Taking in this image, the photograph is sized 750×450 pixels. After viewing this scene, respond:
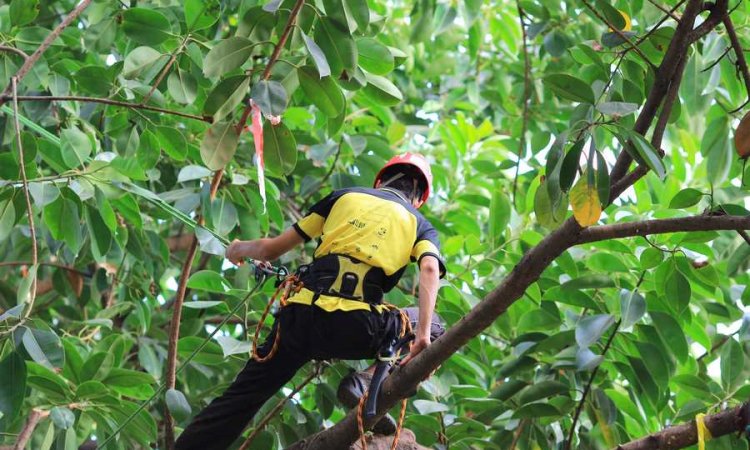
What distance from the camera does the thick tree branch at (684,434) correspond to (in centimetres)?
362

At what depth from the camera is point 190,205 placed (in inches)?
183

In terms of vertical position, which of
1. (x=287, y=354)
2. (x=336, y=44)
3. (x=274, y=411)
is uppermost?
(x=336, y=44)

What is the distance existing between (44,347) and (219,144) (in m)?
0.83

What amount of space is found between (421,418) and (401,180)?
88 centimetres

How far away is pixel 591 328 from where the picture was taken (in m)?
4.06

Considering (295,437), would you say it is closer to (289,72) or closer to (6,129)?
(289,72)

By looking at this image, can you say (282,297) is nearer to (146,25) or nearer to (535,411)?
(535,411)

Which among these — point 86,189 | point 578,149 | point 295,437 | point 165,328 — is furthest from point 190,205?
point 578,149

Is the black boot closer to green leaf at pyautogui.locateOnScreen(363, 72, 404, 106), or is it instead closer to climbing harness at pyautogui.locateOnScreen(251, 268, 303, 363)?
climbing harness at pyautogui.locateOnScreen(251, 268, 303, 363)

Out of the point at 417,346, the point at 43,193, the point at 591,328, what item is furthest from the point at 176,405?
the point at 591,328

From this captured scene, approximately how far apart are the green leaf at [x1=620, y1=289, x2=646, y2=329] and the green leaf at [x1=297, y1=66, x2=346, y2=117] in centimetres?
123

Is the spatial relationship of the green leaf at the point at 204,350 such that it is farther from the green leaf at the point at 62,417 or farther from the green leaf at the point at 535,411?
the green leaf at the point at 535,411

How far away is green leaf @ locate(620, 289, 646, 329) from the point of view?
399cm

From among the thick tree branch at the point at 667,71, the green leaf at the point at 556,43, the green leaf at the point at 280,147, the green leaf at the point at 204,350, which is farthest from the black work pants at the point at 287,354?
the green leaf at the point at 556,43
